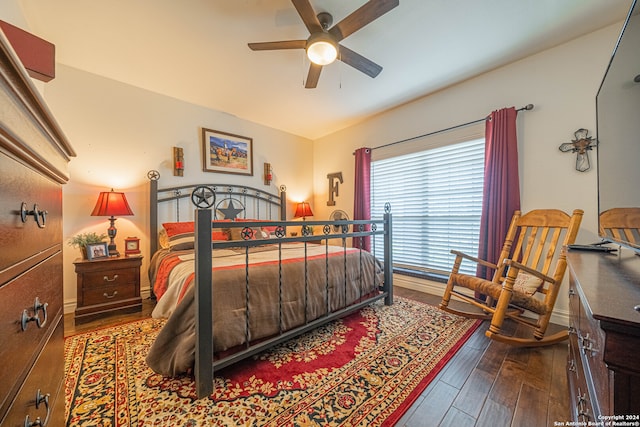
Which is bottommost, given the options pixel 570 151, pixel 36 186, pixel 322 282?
pixel 322 282

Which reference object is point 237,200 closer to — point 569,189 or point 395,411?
point 395,411

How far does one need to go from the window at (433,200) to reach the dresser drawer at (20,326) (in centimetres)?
323

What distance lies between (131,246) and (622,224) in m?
3.79

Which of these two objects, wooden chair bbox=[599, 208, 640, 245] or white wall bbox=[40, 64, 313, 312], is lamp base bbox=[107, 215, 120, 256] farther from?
wooden chair bbox=[599, 208, 640, 245]

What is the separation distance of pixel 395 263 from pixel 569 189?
199 centimetres

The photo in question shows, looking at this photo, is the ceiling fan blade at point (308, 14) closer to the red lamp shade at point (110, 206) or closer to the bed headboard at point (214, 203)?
the bed headboard at point (214, 203)

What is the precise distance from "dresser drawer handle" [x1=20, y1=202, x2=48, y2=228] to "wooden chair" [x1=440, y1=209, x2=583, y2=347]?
2.29 m

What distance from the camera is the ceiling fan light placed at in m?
1.71

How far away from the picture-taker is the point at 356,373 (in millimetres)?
1489

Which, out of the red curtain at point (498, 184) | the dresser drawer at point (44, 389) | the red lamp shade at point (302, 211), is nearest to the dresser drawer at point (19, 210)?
the dresser drawer at point (44, 389)

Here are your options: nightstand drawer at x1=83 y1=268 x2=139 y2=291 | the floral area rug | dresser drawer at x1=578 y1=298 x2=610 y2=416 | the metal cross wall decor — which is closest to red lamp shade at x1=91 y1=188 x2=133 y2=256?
nightstand drawer at x1=83 y1=268 x2=139 y2=291

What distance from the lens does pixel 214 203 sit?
9.68 feet

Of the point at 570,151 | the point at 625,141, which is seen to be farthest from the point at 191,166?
the point at 570,151

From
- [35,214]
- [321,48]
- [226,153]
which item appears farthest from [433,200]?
[35,214]
